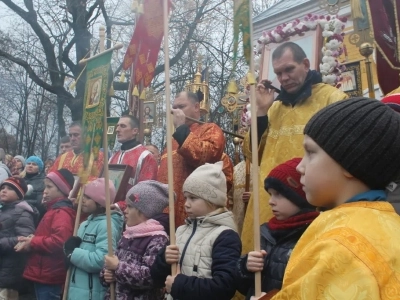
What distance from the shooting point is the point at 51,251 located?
15.6ft

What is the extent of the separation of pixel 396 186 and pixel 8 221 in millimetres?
4600

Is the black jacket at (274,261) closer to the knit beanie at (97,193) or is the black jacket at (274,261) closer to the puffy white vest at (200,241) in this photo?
the puffy white vest at (200,241)

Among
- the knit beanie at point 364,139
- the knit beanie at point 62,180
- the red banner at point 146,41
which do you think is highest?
the red banner at point 146,41

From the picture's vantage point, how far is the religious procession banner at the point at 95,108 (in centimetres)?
A: 391

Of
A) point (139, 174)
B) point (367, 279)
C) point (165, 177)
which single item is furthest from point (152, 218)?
point (367, 279)

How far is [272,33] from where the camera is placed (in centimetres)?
438

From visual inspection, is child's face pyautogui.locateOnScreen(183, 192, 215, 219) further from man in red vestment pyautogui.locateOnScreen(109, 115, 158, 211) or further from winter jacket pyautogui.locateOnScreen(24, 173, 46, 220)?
winter jacket pyautogui.locateOnScreen(24, 173, 46, 220)

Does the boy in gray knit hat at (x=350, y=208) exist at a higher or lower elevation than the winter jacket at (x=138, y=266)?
higher

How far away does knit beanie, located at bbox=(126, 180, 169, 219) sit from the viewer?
3.90m

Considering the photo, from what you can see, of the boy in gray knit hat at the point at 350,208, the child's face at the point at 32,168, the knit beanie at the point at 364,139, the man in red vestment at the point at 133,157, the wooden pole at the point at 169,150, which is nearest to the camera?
the boy in gray knit hat at the point at 350,208

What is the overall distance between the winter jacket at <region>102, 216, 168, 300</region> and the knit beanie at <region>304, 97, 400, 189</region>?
2.11 m

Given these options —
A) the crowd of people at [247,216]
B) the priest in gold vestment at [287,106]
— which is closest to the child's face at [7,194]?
the crowd of people at [247,216]

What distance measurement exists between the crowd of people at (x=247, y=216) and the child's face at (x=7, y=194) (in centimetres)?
2

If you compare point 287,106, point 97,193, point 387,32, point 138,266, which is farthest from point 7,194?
point 387,32
